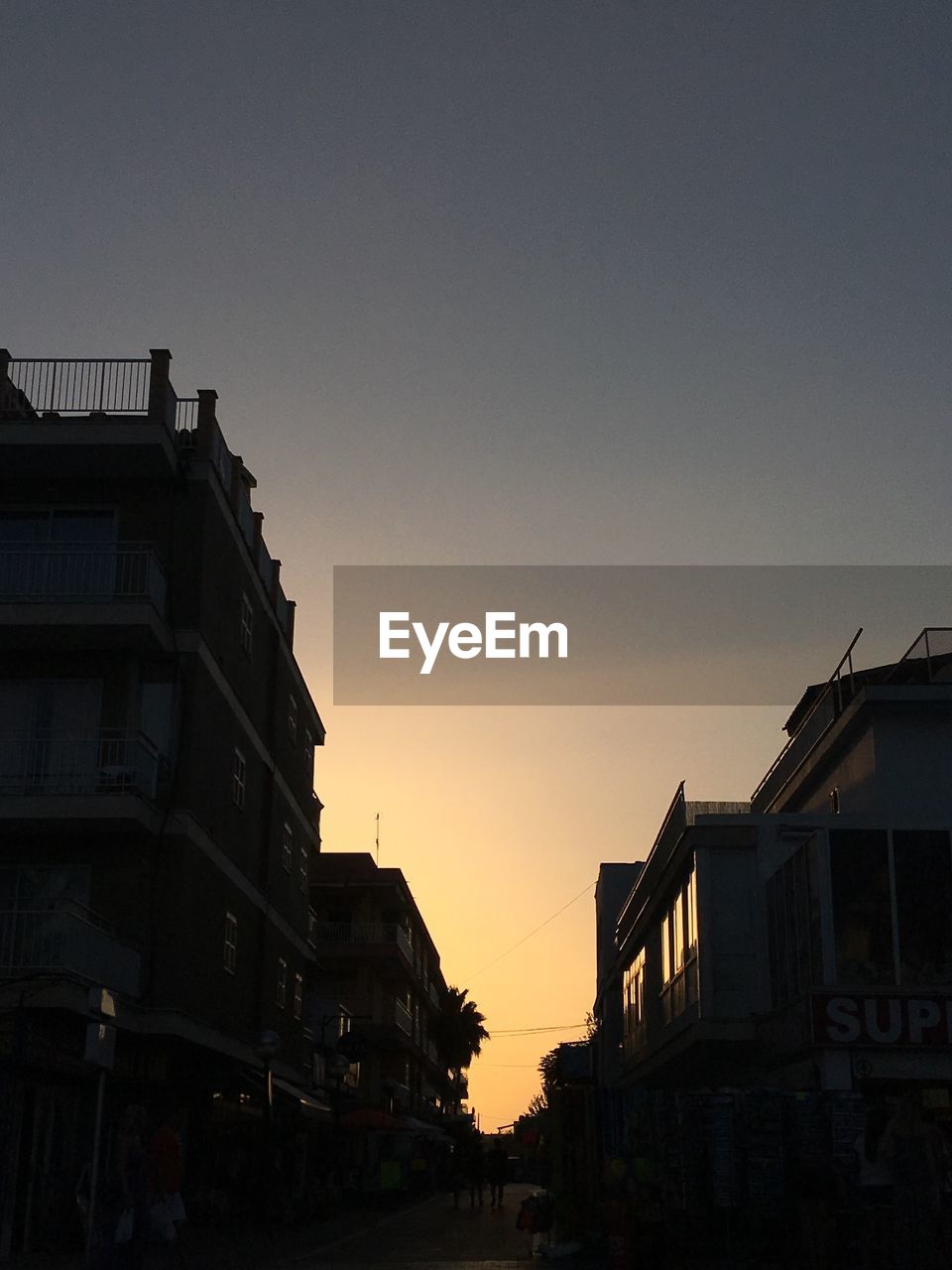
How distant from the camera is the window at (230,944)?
3180 cm

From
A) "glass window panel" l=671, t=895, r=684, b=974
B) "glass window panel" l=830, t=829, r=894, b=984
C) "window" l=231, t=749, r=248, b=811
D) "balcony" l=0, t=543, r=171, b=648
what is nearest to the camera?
"glass window panel" l=830, t=829, r=894, b=984

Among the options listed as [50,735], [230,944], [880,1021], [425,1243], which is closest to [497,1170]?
[230,944]

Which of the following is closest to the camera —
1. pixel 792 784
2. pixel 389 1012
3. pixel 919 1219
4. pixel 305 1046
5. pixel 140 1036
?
pixel 919 1219

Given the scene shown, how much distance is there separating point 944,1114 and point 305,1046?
2136 centimetres

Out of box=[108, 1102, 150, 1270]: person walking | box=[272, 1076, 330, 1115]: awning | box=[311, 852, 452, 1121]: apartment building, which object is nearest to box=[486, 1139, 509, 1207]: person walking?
box=[272, 1076, 330, 1115]: awning

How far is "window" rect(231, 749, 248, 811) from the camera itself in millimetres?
32719

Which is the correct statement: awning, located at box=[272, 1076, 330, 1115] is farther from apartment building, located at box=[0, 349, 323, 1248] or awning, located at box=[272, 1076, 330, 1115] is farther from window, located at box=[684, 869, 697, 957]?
window, located at box=[684, 869, 697, 957]

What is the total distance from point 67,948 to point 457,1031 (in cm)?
8207

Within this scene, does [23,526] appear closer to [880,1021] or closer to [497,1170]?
Answer: [880,1021]

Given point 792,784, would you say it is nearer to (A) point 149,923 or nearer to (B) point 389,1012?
(A) point 149,923

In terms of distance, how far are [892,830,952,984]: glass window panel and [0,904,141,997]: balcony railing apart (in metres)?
13.1

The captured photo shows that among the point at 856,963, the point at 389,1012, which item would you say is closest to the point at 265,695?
the point at 856,963

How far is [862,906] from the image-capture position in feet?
84.6

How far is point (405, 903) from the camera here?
66438 mm
